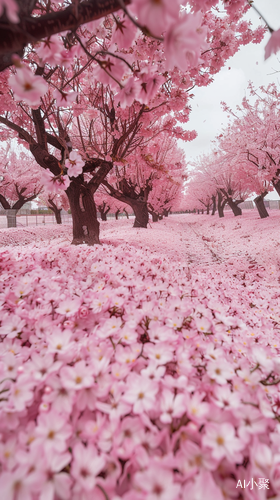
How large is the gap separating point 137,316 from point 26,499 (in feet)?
2.52

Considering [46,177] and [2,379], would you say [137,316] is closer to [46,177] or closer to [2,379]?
[2,379]

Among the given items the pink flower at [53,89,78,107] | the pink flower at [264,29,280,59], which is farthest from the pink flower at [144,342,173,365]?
the pink flower at [53,89,78,107]

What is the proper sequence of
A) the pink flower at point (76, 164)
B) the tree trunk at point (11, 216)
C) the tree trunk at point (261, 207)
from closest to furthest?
the pink flower at point (76, 164) < the tree trunk at point (261, 207) < the tree trunk at point (11, 216)

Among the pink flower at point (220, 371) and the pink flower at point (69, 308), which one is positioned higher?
the pink flower at point (69, 308)

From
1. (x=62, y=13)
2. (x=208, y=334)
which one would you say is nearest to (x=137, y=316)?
(x=208, y=334)

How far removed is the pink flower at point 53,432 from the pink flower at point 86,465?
0.14ft

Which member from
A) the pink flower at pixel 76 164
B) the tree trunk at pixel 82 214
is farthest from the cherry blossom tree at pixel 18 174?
the pink flower at pixel 76 164

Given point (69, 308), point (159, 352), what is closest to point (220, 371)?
point (159, 352)

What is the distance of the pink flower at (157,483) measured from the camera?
0.52 metres

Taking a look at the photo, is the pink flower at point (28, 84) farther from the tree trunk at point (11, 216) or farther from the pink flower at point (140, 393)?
the tree trunk at point (11, 216)

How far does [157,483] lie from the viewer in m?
0.56

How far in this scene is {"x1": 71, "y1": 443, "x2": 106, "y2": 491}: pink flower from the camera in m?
0.55

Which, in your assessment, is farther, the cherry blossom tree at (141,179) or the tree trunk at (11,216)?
the tree trunk at (11,216)

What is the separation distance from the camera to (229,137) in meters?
14.1
